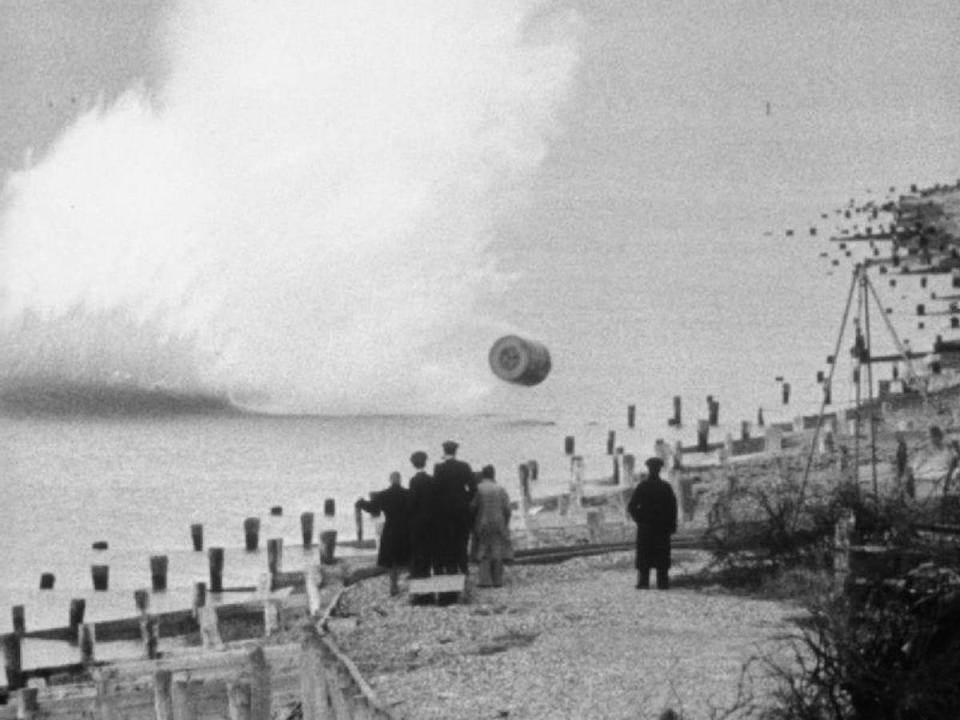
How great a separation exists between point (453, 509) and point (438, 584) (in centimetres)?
83

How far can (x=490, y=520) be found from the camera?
24.0m

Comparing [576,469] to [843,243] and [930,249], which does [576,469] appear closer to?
[930,249]

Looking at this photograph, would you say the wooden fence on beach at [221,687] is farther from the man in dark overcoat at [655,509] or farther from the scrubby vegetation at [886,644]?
the man in dark overcoat at [655,509]

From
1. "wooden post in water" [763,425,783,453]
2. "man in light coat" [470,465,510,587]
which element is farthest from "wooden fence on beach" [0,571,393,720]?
"wooden post in water" [763,425,783,453]

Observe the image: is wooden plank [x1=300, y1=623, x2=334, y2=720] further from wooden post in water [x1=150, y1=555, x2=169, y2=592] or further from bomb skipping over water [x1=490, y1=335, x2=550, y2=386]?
bomb skipping over water [x1=490, y1=335, x2=550, y2=386]

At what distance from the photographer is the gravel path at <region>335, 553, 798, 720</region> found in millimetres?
17609

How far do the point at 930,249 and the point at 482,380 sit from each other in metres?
26.5

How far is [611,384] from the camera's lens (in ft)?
410

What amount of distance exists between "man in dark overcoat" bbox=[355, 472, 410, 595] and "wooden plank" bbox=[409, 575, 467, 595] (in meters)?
0.65

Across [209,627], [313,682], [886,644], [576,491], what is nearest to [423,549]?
[313,682]

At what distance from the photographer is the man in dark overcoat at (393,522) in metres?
23.6

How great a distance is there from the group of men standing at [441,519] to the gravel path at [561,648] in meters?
0.49

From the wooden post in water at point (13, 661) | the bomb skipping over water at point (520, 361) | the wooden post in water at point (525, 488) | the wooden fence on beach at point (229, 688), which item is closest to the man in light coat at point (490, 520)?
the wooden fence on beach at point (229, 688)

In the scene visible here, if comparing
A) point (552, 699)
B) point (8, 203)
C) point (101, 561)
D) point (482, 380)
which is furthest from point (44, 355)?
point (552, 699)
